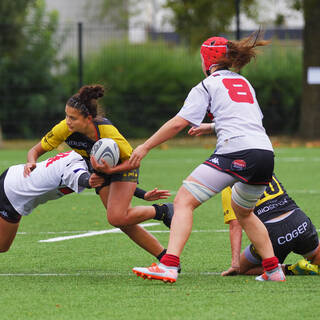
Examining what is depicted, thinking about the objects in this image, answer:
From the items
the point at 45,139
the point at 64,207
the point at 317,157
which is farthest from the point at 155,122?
the point at 45,139

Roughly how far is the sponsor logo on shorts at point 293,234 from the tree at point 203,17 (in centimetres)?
1804

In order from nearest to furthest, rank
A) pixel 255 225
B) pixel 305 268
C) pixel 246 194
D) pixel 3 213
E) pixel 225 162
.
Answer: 1. pixel 225 162
2. pixel 246 194
3. pixel 255 225
4. pixel 305 268
5. pixel 3 213

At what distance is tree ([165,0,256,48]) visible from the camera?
24.4 m

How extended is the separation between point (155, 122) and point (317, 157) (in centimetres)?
625

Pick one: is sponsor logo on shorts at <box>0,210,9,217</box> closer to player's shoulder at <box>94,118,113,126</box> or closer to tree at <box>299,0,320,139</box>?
player's shoulder at <box>94,118,113,126</box>

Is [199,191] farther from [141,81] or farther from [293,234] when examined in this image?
[141,81]

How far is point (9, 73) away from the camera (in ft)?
77.6

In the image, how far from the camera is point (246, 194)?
20.2 ft

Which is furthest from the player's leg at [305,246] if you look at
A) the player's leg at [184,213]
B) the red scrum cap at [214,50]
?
the red scrum cap at [214,50]

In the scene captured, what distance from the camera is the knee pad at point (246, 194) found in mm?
6129

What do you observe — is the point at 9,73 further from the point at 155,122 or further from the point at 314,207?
the point at 314,207

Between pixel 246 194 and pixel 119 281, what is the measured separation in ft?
3.85

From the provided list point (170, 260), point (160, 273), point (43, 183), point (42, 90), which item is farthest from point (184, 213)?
point (42, 90)

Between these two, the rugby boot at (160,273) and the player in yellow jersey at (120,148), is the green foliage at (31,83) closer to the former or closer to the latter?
the player in yellow jersey at (120,148)
